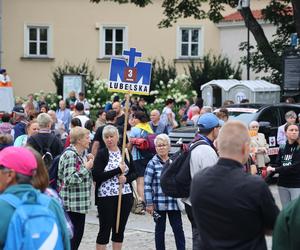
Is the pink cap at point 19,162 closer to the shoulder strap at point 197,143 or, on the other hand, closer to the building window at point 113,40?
the shoulder strap at point 197,143

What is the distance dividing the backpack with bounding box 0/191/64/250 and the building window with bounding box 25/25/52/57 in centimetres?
3458

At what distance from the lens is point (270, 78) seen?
31234 millimetres

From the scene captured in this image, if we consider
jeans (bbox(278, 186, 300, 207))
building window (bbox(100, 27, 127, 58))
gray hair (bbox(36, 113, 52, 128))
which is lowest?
jeans (bbox(278, 186, 300, 207))

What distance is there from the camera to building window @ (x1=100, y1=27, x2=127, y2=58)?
40094 mm

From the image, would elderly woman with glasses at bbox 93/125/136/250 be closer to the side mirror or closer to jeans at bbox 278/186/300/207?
jeans at bbox 278/186/300/207

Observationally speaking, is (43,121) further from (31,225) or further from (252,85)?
(252,85)

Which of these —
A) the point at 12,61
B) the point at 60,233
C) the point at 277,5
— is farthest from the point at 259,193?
the point at 12,61

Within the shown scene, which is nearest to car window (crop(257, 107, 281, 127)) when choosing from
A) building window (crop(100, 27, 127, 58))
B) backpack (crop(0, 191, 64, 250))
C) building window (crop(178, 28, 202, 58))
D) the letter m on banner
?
the letter m on banner

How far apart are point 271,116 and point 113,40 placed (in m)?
21.9

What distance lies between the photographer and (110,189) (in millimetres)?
9641

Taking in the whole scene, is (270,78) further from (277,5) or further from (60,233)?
(60,233)

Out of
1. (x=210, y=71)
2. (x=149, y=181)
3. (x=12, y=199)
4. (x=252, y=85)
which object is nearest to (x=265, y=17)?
(x=252, y=85)

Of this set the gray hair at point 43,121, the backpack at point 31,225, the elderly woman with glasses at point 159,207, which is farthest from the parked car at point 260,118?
the backpack at point 31,225

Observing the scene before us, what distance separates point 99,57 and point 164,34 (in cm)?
341
